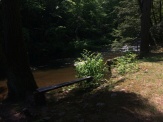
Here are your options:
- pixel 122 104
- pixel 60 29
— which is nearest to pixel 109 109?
pixel 122 104

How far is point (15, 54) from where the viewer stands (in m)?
6.90

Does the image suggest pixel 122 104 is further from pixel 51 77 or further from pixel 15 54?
pixel 51 77

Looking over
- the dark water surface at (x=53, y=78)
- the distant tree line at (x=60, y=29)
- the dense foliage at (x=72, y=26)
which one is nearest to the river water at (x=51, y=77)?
the dark water surface at (x=53, y=78)

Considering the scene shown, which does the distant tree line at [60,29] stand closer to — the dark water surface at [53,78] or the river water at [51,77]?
the river water at [51,77]

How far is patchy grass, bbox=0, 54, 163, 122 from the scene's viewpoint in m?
5.24

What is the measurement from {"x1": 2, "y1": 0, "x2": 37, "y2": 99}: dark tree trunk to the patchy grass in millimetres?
604

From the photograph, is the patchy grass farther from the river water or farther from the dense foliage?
the dense foliage

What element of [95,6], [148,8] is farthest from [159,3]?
[95,6]

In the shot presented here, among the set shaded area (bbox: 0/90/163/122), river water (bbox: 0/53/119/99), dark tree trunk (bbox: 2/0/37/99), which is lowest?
river water (bbox: 0/53/119/99)

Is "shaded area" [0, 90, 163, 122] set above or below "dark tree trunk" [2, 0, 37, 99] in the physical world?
below

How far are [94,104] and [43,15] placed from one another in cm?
2118

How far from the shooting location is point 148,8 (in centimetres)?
1268

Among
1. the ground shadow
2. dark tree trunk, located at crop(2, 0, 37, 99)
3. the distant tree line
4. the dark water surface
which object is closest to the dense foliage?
the distant tree line

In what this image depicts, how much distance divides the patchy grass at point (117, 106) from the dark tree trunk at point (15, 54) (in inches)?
23.8
